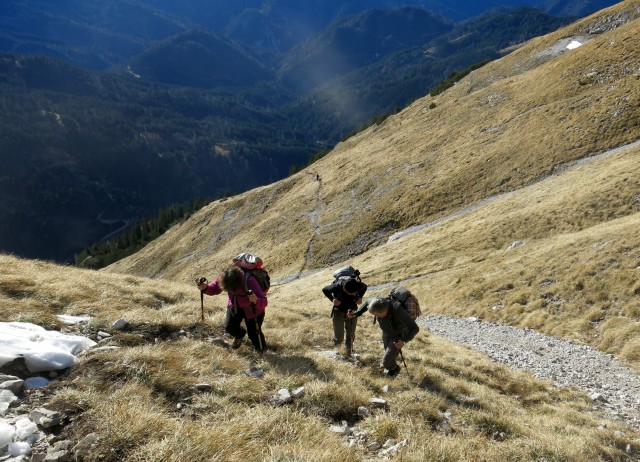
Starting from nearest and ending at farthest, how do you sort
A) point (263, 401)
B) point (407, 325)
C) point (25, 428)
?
point (25, 428), point (263, 401), point (407, 325)

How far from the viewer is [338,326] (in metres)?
11.6

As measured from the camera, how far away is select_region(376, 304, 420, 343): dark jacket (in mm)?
9367

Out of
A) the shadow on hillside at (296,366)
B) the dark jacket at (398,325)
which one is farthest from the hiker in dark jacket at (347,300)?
the shadow on hillside at (296,366)

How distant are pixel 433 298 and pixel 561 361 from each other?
35.0 feet

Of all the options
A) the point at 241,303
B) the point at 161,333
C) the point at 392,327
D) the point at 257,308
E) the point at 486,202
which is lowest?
the point at 392,327

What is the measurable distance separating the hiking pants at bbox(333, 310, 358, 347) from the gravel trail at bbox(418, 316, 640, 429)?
676 centimetres

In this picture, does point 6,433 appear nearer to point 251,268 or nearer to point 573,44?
point 251,268

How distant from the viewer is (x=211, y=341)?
948cm

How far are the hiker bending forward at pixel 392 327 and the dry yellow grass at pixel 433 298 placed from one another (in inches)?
17.8

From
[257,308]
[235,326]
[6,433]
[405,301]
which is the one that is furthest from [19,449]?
[405,301]

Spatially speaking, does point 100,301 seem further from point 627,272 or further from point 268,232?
point 268,232

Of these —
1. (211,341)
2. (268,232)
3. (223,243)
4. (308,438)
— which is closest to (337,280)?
(211,341)

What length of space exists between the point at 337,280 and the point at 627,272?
48.6 feet

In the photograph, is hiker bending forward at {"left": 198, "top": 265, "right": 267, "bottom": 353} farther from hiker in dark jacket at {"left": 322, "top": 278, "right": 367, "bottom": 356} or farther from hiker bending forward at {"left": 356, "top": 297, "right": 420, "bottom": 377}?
hiker bending forward at {"left": 356, "top": 297, "right": 420, "bottom": 377}
